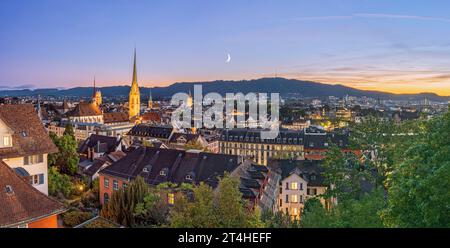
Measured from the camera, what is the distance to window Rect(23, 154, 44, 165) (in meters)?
23.8

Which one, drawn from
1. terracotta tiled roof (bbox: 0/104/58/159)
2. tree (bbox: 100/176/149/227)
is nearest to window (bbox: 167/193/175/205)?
tree (bbox: 100/176/149/227)

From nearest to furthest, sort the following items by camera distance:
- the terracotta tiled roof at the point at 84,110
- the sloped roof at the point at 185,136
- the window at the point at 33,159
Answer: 1. the window at the point at 33,159
2. the sloped roof at the point at 185,136
3. the terracotta tiled roof at the point at 84,110

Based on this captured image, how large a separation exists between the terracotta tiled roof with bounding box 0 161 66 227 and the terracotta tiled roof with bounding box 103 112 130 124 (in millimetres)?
112736

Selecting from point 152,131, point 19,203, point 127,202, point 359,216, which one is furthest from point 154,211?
point 152,131

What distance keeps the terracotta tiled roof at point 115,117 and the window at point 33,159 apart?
341 feet

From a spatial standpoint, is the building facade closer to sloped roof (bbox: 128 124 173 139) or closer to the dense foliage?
sloped roof (bbox: 128 124 173 139)

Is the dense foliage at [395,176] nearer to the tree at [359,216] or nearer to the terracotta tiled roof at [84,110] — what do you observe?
the tree at [359,216]

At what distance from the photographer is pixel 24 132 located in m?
24.3

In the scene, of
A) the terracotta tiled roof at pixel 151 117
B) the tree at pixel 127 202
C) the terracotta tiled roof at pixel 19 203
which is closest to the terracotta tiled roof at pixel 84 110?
the terracotta tiled roof at pixel 151 117

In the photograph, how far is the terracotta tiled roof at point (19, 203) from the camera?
1516 cm

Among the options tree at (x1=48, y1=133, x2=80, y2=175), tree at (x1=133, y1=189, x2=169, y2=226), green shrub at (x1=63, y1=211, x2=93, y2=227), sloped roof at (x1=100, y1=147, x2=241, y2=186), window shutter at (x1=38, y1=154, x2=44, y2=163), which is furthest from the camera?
tree at (x1=48, y1=133, x2=80, y2=175)

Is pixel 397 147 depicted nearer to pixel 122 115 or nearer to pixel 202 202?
pixel 202 202

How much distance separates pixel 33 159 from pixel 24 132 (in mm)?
1816
